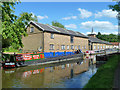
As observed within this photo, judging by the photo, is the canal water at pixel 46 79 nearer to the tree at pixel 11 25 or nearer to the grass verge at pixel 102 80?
the grass verge at pixel 102 80

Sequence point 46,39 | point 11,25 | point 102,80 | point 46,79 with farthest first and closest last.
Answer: point 46,39
point 11,25
point 46,79
point 102,80

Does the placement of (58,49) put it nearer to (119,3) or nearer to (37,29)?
(37,29)

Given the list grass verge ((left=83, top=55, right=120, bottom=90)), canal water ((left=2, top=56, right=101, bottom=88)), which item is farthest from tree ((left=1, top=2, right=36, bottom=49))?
grass verge ((left=83, top=55, right=120, bottom=90))

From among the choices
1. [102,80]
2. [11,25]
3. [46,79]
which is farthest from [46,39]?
[102,80]

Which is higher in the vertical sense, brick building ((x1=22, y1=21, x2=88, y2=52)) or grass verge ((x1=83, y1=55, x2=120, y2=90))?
brick building ((x1=22, y1=21, x2=88, y2=52))

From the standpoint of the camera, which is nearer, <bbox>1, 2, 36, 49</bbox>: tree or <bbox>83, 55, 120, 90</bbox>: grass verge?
<bbox>83, 55, 120, 90</bbox>: grass verge

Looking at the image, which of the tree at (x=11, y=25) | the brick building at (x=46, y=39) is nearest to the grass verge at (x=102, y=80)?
the tree at (x=11, y=25)

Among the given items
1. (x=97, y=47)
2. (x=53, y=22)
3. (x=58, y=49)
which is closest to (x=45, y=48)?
(x=58, y=49)

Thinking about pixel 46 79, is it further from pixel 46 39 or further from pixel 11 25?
pixel 46 39

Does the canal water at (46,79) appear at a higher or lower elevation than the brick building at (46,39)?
lower

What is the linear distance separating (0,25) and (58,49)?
68.6 ft

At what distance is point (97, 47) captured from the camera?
5772cm

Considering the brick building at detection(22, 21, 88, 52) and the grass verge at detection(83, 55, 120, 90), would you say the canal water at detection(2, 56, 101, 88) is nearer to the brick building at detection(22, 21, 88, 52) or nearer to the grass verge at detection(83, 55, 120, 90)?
the grass verge at detection(83, 55, 120, 90)

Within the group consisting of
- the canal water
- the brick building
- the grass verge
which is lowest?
the canal water
